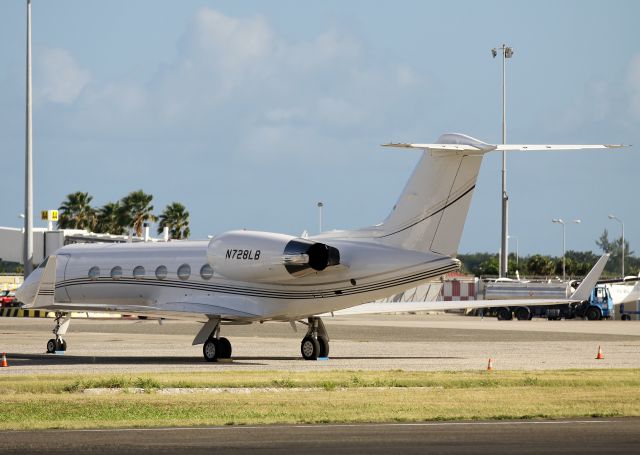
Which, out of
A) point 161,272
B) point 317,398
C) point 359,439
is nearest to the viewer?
point 359,439

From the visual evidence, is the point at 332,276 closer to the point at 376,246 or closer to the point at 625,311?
the point at 376,246

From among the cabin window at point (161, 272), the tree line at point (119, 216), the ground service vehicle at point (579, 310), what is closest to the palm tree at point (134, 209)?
the tree line at point (119, 216)

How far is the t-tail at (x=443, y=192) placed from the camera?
27938 millimetres

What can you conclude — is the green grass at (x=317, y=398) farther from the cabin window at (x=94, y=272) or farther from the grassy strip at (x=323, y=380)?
→ the cabin window at (x=94, y=272)

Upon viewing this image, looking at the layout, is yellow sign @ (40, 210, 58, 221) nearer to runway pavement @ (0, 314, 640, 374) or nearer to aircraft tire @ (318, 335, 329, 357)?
runway pavement @ (0, 314, 640, 374)

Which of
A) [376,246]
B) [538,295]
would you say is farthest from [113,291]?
[538,295]

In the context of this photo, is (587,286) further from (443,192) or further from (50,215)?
(50,215)

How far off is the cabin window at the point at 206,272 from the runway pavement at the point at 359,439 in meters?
16.0

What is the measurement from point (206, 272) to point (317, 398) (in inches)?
494

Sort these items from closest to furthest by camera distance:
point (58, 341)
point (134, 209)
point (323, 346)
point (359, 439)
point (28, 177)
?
point (359, 439) → point (323, 346) → point (58, 341) → point (28, 177) → point (134, 209)

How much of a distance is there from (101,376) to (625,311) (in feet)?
218

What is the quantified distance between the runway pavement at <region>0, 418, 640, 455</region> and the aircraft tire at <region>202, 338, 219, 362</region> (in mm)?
14816

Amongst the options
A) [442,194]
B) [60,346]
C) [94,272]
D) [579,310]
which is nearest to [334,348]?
[94,272]

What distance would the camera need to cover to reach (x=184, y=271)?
107 feet
